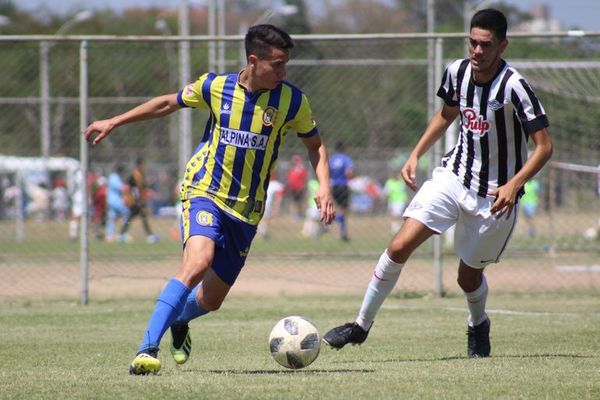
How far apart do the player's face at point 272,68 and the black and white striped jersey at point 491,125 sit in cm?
131

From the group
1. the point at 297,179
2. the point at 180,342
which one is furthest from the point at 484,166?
the point at 297,179

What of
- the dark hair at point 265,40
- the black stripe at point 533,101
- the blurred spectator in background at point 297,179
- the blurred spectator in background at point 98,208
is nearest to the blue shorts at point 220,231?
the dark hair at point 265,40

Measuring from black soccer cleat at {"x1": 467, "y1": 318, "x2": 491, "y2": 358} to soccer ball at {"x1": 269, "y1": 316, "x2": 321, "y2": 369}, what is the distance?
57.5 inches

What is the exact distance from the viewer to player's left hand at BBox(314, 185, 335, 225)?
6441 millimetres

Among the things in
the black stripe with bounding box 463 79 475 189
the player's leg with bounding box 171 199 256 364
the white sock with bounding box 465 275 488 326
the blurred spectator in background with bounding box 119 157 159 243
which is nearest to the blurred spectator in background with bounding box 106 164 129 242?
the blurred spectator in background with bounding box 119 157 159 243

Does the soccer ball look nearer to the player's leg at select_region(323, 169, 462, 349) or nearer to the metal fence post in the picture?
the player's leg at select_region(323, 169, 462, 349)

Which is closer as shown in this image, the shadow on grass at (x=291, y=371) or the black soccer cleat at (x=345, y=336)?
the shadow on grass at (x=291, y=371)

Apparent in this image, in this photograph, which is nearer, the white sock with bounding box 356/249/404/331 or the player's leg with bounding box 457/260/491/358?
the white sock with bounding box 356/249/404/331

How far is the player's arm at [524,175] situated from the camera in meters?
6.73

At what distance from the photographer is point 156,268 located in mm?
14953

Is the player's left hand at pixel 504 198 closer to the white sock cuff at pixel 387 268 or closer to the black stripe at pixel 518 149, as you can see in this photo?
the black stripe at pixel 518 149

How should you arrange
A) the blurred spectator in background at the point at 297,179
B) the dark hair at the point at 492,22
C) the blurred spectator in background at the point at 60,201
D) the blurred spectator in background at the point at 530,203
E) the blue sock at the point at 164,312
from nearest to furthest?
the blue sock at the point at 164,312 → the dark hair at the point at 492,22 → the blurred spectator in background at the point at 530,203 → the blurred spectator in background at the point at 297,179 → the blurred spectator in background at the point at 60,201

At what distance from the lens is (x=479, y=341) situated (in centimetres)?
747

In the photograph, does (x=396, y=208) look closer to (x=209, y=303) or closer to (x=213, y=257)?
(x=209, y=303)
